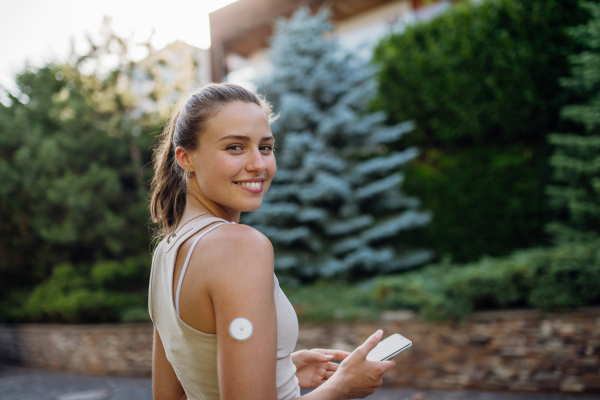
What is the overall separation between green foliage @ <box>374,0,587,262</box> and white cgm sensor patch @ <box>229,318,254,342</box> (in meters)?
6.62

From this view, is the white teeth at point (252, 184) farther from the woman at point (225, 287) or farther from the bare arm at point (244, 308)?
the bare arm at point (244, 308)

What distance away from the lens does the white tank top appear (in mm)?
1104

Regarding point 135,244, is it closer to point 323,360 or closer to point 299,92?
point 299,92

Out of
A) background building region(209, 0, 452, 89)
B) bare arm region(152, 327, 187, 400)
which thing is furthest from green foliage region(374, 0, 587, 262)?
bare arm region(152, 327, 187, 400)

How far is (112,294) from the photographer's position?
25.0ft

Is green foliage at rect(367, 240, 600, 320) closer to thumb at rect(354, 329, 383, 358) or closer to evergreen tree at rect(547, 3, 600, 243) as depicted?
evergreen tree at rect(547, 3, 600, 243)

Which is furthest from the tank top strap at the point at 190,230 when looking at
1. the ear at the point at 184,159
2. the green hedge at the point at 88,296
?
the green hedge at the point at 88,296

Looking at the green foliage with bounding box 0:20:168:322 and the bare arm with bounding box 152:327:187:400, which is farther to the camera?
the green foliage with bounding box 0:20:168:322

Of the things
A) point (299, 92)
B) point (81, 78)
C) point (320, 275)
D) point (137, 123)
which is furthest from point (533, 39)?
point (81, 78)

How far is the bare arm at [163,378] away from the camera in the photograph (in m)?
1.47

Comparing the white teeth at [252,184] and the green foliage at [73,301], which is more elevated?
the white teeth at [252,184]

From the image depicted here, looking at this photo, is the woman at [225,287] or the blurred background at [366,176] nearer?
the woman at [225,287]

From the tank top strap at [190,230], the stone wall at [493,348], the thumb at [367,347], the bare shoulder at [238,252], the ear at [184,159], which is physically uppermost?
the ear at [184,159]

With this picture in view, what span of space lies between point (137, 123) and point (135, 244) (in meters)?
2.52
